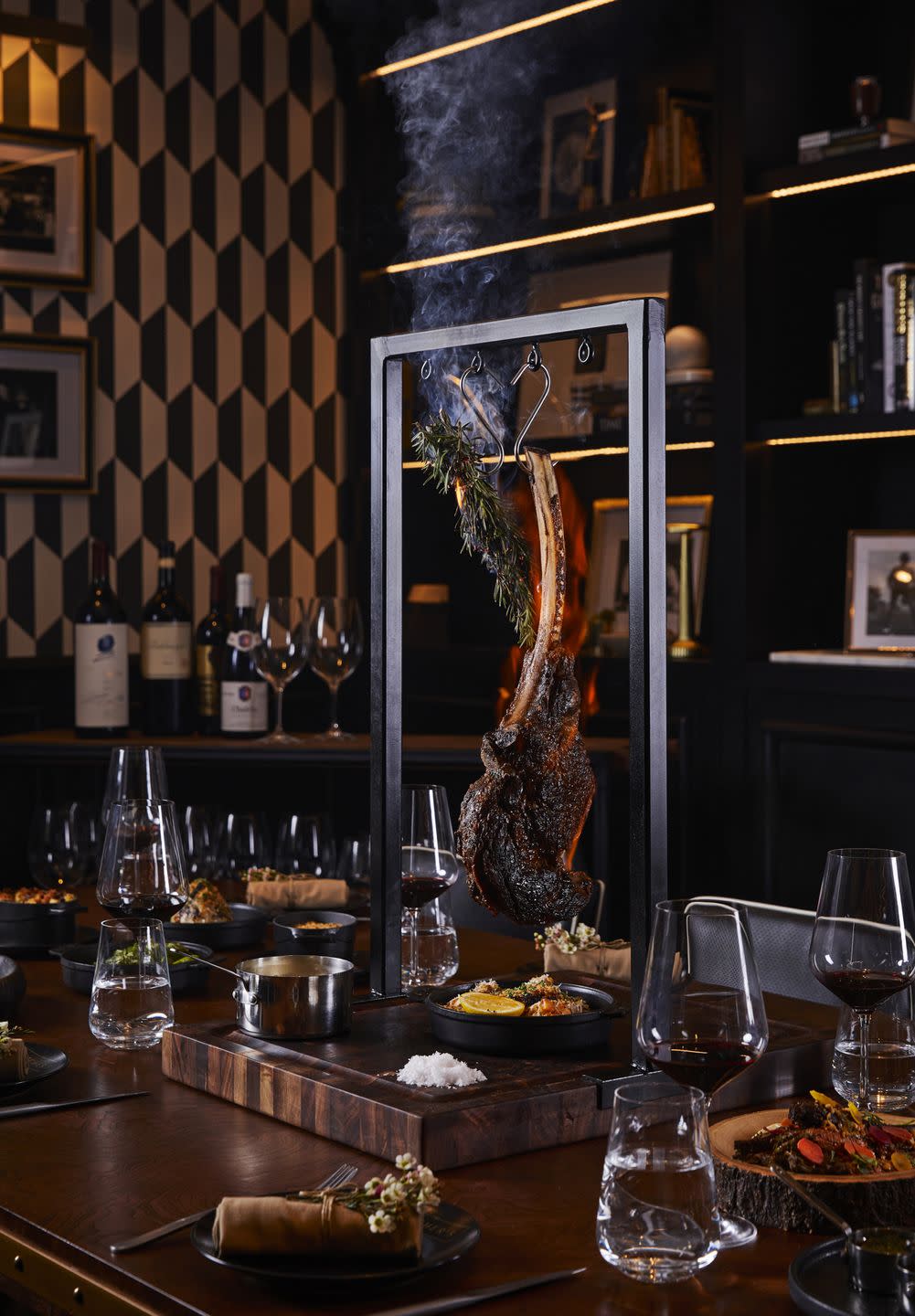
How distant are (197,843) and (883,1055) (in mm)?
1264

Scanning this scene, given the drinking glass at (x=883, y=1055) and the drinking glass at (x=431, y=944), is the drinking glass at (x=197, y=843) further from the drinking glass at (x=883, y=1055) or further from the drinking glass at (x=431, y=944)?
the drinking glass at (x=883, y=1055)

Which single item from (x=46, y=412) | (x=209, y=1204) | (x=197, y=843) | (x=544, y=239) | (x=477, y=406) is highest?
(x=544, y=239)

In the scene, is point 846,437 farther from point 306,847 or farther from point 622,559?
point 306,847

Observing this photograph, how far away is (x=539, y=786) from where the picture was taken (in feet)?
5.13

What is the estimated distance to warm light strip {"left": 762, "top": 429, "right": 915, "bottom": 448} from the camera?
321 cm

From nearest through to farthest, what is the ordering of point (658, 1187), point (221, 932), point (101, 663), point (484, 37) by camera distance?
point (658, 1187)
point (221, 932)
point (101, 663)
point (484, 37)

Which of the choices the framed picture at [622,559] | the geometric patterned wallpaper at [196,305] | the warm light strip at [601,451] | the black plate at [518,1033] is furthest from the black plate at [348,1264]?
the geometric patterned wallpaper at [196,305]

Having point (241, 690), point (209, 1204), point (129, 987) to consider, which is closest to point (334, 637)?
point (241, 690)

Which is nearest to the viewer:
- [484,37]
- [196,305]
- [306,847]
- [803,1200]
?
[803,1200]

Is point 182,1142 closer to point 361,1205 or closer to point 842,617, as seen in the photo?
point 361,1205

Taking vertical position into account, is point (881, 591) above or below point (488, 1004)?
above

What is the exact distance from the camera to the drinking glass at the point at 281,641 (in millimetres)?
3271

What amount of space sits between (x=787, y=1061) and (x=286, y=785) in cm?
261

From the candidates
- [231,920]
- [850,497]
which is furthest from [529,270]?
[231,920]
